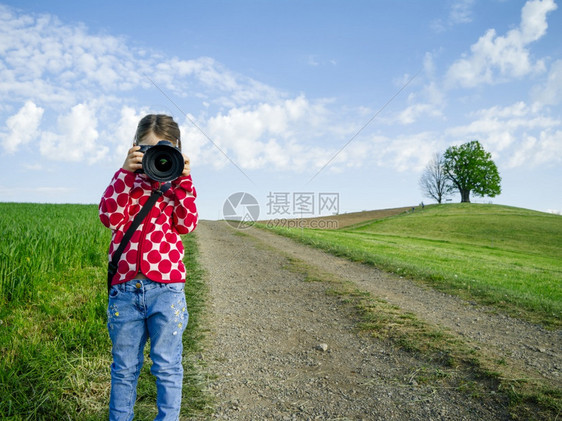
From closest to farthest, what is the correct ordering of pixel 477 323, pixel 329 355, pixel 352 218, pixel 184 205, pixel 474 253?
1. pixel 184 205
2. pixel 329 355
3. pixel 477 323
4. pixel 474 253
5. pixel 352 218

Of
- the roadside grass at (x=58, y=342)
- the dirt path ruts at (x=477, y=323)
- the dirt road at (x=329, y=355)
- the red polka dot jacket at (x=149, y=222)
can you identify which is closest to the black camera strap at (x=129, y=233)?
the red polka dot jacket at (x=149, y=222)

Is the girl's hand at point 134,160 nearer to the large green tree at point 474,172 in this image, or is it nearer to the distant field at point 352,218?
the distant field at point 352,218

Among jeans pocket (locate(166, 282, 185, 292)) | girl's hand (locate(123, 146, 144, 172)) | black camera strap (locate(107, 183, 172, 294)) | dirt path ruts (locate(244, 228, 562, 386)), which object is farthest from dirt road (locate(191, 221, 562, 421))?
girl's hand (locate(123, 146, 144, 172))

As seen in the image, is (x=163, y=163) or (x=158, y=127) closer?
(x=163, y=163)

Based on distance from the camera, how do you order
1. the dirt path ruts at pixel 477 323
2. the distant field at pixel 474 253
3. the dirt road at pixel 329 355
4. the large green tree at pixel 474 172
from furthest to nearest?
the large green tree at pixel 474 172 < the distant field at pixel 474 253 < the dirt path ruts at pixel 477 323 < the dirt road at pixel 329 355

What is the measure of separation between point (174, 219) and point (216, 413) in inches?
72.7

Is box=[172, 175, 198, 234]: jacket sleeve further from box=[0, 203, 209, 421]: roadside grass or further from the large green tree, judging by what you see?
the large green tree

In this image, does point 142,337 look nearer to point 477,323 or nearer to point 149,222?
point 149,222

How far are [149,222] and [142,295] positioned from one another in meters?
0.53

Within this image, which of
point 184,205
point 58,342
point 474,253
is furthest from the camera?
point 474,253

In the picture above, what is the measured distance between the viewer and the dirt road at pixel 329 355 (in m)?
3.65

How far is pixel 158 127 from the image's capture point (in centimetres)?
298

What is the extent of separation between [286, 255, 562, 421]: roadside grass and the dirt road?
3.4 inches

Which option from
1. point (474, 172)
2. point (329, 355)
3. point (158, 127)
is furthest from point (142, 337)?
point (474, 172)
